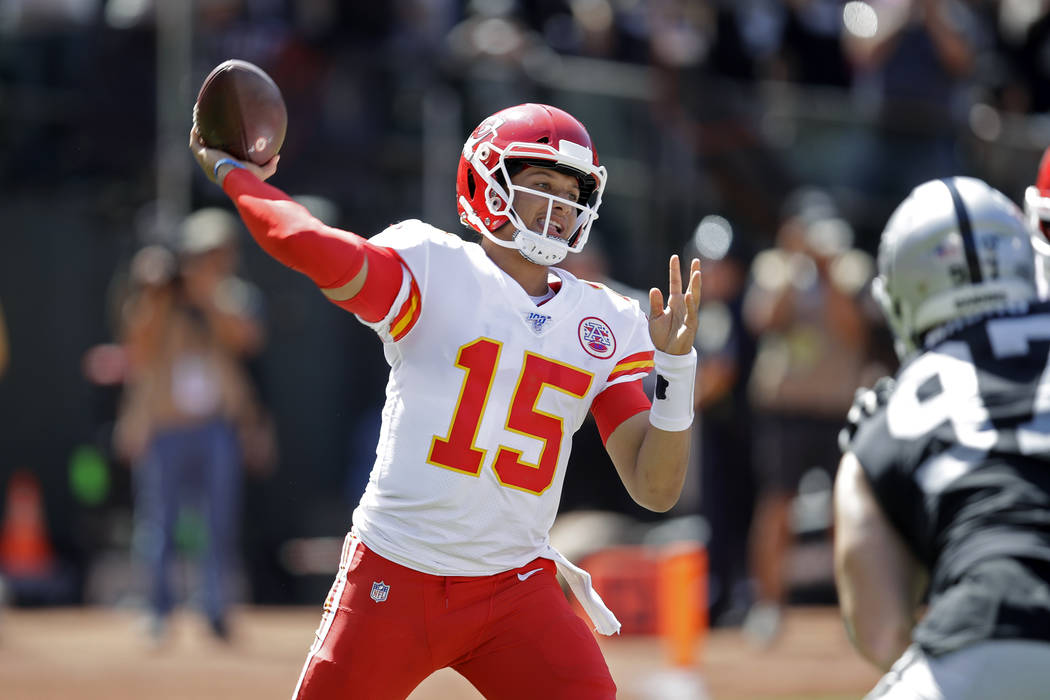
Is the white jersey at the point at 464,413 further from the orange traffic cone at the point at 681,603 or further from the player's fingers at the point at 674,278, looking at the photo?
the orange traffic cone at the point at 681,603

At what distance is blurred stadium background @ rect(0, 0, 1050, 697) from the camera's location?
9.73 metres

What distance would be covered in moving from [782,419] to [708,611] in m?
1.37

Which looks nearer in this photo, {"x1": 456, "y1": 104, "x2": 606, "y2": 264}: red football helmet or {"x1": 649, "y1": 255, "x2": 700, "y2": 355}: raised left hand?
{"x1": 649, "y1": 255, "x2": 700, "y2": 355}: raised left hand

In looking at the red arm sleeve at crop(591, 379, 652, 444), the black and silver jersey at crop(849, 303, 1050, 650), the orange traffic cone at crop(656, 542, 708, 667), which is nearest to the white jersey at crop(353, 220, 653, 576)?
the red arm sleeve at crop(591, 379, 652, 444)

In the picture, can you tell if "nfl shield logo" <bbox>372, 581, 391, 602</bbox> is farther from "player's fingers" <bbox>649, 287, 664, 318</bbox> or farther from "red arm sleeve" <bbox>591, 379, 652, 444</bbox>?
"player's fingers" <bbox>649, 287, 664, 318</bbox>

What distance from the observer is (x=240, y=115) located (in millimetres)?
3643

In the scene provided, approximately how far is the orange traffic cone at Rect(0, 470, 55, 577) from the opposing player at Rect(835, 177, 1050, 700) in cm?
824

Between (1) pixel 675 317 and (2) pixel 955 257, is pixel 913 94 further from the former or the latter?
(2) pixel 955 257

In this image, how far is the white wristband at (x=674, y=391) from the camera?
359 centimetres

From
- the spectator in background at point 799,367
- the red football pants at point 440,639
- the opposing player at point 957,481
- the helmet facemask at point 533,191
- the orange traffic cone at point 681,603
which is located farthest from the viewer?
the spectator in background at point 799,367

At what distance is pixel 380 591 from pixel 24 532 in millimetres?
7274

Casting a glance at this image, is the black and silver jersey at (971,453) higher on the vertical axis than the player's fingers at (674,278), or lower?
lower

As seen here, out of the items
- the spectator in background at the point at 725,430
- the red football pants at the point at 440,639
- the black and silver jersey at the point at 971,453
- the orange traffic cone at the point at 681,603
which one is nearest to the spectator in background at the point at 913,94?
the spectator in background at the point at 725,430

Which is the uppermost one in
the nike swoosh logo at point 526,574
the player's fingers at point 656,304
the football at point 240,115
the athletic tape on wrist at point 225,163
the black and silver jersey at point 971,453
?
the football at point 240,115
